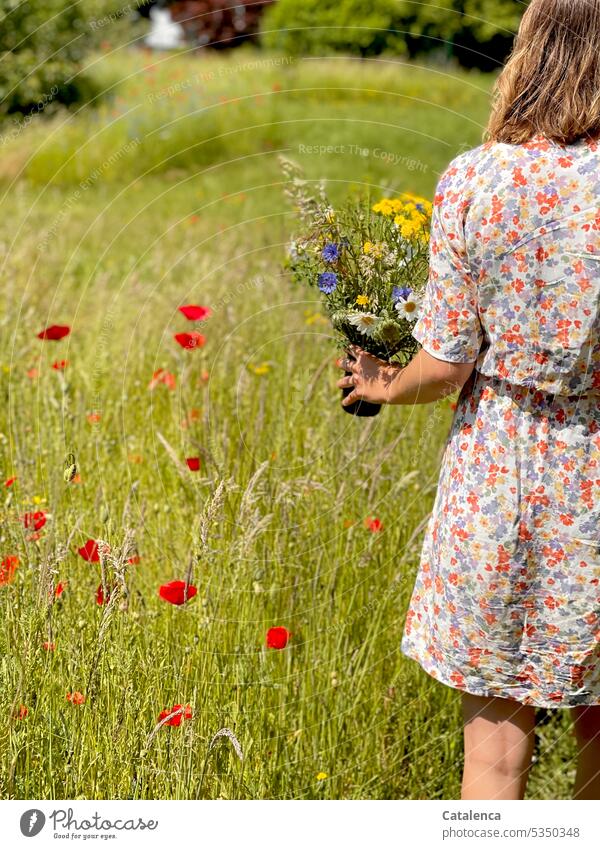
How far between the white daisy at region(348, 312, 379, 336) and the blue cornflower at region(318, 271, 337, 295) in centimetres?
7

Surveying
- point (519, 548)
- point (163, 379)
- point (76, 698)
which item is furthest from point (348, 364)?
point (163, 379)

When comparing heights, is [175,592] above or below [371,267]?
below

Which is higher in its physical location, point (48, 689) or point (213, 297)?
point (213, 297)

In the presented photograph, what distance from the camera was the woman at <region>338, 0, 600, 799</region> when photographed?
5.14 feet

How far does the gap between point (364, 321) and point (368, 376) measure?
109 mm

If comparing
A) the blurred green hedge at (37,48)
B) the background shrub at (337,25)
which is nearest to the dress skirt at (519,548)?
the blurred green hedge at (37,48)

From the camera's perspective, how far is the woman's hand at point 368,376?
185 centimetres

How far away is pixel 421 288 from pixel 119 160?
7.26 m

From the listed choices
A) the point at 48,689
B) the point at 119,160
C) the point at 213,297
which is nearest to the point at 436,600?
the point at 48,689

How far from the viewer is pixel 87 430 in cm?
311

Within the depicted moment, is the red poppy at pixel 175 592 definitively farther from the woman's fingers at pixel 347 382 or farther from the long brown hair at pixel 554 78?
the long brown hair at pixel 554 78

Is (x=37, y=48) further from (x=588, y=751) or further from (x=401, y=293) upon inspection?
(x=588, y=751)

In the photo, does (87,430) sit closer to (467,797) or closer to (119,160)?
(467,797)

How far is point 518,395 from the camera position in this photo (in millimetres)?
1687
